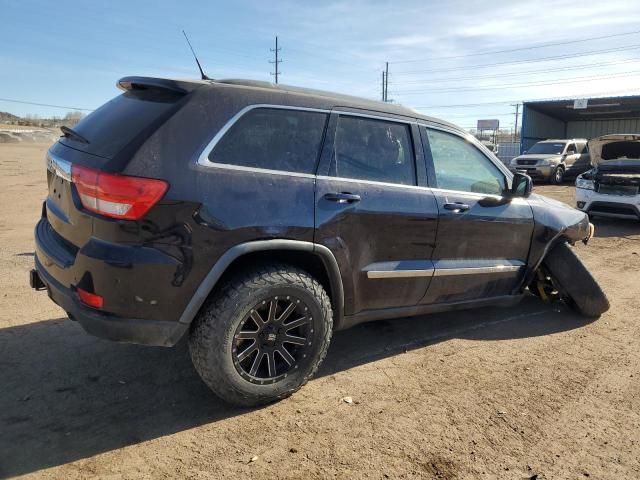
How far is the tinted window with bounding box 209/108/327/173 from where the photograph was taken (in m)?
2.89

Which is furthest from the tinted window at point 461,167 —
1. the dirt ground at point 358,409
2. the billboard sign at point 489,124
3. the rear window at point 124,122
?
the billboard sign at point 489,124

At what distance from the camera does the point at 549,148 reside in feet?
69.2

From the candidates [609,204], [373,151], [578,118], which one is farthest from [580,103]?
[373,151]

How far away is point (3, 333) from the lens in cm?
395

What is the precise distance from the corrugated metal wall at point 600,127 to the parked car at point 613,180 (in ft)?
74.9

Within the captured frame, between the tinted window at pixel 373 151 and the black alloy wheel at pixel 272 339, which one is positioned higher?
the tinted window at pixel 373 151

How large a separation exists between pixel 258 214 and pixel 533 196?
9.88 feet

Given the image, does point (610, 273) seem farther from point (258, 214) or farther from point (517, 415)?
point (258, 214)

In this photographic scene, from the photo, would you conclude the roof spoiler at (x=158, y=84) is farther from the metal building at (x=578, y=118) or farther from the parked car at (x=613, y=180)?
the metal building at (x=578, y=118)

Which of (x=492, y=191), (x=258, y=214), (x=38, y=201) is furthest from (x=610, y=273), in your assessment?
(x=38, y=201)

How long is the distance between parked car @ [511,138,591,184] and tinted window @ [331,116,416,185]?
17.8 metres

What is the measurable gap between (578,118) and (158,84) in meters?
33.8

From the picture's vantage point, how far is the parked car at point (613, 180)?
972 cm

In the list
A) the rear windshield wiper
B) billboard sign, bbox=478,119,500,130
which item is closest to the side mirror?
the rear windshield wiper
